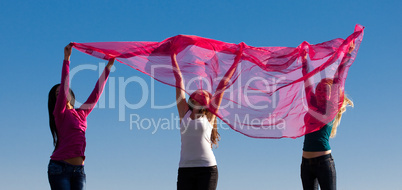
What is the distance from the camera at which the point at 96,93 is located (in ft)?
18.9

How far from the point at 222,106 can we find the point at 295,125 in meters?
1.09

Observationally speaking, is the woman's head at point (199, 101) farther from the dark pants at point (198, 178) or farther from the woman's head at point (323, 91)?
the woman's head at point (323, 91)

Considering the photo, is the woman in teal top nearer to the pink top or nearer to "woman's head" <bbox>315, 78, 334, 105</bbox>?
"woman's head" <bbox>315, 78, 334, 105</bbox>

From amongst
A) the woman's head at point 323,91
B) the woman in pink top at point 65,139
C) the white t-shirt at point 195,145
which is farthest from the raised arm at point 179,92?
the woman's head at point 323,91

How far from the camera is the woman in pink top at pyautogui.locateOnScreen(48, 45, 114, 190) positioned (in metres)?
5.17

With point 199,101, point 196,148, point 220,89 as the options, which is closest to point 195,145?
point 196,148

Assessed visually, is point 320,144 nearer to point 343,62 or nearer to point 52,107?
point 343,62

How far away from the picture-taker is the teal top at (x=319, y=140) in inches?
228

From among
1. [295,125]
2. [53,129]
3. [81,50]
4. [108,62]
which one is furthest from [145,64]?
[295,125]

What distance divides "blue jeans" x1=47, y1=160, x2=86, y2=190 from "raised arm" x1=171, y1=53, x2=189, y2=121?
1.45 m

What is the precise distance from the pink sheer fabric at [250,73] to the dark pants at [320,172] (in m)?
0.42

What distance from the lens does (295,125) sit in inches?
237

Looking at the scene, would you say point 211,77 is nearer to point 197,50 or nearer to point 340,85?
point 197,50

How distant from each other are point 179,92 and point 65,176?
178 centimetres
